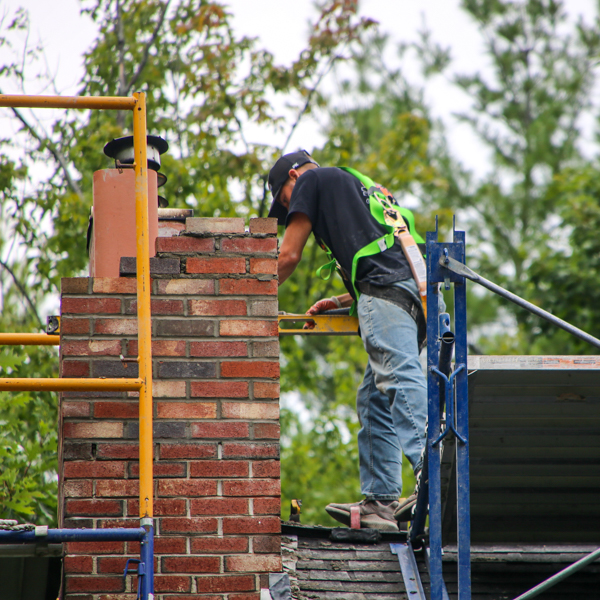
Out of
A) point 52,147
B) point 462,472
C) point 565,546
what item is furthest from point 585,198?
point 462,472

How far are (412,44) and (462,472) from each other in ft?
61.3

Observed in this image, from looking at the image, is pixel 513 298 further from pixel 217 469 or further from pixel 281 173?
pixel 281 173

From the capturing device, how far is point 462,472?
10.9ft

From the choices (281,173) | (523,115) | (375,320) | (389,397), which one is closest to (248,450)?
(389,397)

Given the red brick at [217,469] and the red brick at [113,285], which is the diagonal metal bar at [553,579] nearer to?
the red brick at [217,469]

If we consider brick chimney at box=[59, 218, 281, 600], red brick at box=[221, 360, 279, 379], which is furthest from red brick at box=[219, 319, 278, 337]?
red brick at box=[221, 360, 279, 379]

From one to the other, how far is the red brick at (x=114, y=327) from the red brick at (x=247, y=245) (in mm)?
502

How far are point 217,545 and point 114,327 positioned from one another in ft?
3.20

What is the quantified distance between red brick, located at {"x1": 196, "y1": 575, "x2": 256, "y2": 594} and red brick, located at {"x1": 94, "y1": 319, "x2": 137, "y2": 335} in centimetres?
103

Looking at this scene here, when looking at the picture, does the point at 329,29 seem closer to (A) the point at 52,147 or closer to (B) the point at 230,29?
(B) the point at 230,29

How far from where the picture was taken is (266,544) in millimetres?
3361

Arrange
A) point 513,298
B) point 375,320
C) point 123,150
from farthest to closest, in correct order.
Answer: point 375,320, point 123,150, point 513,298

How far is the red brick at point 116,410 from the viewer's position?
3.46 meters

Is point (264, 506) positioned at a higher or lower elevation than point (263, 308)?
lower
